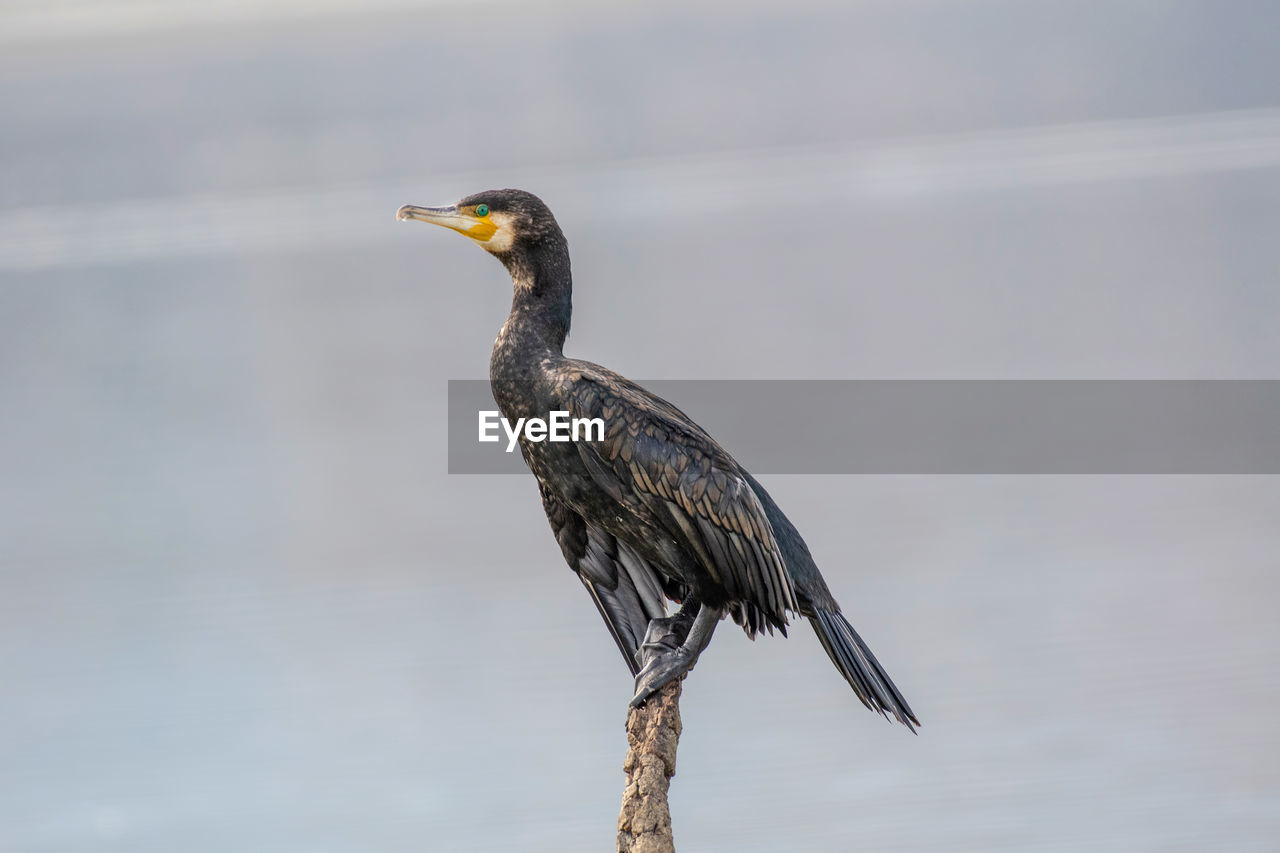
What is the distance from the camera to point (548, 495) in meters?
2.54

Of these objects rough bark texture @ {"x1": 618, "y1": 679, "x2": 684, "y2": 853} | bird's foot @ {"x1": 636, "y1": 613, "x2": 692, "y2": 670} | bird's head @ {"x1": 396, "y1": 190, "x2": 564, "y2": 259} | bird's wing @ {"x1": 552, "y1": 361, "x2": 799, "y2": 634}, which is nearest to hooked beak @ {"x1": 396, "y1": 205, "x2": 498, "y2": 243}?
bird's head @ {"x1": 396, "y1": 190, "x2": 564, "y2": 259}

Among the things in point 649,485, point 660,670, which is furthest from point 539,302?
point 660,670

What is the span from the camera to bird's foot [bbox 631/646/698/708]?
2.35 m

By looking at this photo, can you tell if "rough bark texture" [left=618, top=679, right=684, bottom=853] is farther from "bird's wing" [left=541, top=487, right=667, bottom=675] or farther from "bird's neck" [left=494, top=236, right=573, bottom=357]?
"bird's neck" [left=494, top=236, right=573, bottom=357]

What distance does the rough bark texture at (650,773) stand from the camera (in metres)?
2.25

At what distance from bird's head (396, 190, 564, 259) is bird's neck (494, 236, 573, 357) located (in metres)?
0.03

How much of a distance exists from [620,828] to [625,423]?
30.1 inches

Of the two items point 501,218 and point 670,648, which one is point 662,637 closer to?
point 670,648

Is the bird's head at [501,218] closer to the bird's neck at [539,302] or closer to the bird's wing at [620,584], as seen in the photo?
the bird's neck at [539,302]

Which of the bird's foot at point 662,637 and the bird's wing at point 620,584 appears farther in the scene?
the bird's wing at point 620,584

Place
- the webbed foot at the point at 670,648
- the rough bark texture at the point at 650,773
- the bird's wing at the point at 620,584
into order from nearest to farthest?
the rough bark texture at the point at 650,773
the webbed foot at the point at 670,648
the bird's wing at the point at 620,584

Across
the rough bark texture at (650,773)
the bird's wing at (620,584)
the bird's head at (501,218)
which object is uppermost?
the bird's head at (501,218)

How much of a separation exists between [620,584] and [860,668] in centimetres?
55

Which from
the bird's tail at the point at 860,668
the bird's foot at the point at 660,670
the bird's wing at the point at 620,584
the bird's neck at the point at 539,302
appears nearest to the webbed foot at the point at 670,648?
the bird's foot at the point at 660,670
